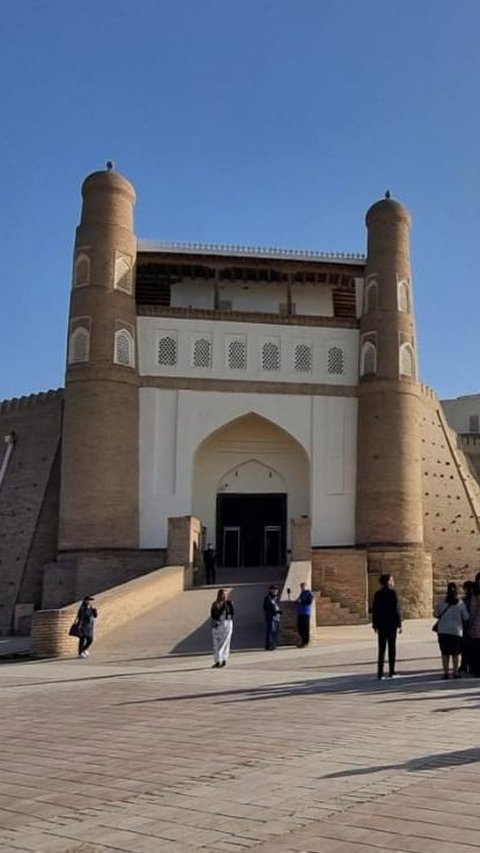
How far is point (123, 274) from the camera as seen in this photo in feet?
83.1

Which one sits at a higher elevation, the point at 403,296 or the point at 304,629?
the point at 403,296

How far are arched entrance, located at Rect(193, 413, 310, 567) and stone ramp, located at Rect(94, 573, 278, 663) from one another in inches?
282

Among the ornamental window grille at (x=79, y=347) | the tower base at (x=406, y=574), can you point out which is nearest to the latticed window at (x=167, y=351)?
the ornamental window grille at (x=79, y=347)

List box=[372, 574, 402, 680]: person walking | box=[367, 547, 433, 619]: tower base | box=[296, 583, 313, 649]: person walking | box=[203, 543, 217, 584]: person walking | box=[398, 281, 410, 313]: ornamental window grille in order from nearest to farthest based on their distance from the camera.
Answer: box=[372, 574, 402, 680]: person walking < box=[296, 583, 313, 649]: person walking < box=[203, 543, 217, 584]: person walking < box=[367, 547, 433, 619]: tower base < box=[398, 281, 410, 313]: ornamental window grille

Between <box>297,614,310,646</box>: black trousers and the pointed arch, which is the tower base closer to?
the pointed arch

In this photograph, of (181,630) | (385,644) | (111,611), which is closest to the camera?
(385,644)

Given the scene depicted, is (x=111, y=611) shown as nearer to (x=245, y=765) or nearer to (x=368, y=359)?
(x=245, y=765)

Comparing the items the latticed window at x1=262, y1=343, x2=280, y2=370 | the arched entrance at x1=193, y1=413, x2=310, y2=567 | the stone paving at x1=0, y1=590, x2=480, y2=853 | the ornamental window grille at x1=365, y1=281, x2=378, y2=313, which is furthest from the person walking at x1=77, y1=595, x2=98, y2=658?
the ornamental window grille at x1=365, y1=281, x2=378, y2=313

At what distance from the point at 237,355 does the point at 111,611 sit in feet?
36.9

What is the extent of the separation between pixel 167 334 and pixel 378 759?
21377 mm

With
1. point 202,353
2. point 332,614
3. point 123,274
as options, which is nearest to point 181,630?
point 332,614

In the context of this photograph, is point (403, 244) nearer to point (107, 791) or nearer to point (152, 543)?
point (152, 543)

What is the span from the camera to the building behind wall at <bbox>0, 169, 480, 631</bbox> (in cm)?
2402

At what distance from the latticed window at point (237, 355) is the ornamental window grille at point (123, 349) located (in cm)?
286
